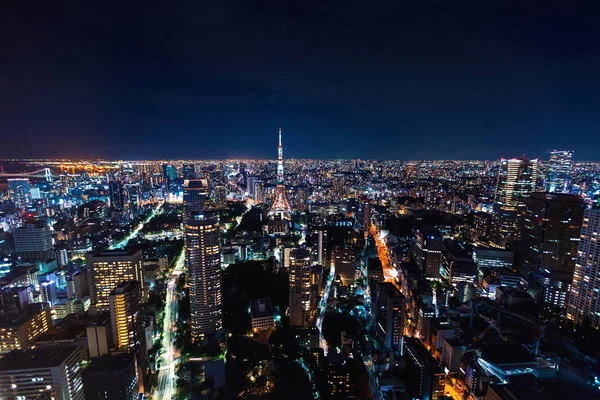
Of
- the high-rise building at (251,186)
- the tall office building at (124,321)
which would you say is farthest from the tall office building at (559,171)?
the high-rise building at (251,186)

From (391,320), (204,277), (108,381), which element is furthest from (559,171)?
(108,381)

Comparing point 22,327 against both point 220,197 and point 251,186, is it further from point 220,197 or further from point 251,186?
point 251,186

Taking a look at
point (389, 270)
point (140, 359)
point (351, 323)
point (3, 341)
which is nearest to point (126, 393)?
point (140, 359)

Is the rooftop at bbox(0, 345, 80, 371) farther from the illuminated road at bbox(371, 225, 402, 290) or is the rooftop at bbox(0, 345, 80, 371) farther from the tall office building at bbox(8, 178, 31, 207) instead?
the illuminated road at bbox(371, 225, 402, 290)

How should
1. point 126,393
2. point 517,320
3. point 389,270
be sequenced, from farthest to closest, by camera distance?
point 389,270, point 517,320, point 126,393

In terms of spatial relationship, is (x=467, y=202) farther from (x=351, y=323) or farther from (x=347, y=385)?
(x=347, y=385)

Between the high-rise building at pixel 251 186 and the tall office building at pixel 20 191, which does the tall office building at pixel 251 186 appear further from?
the tall office building at pixel 20 191

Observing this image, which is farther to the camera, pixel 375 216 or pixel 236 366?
pixel 375 216
